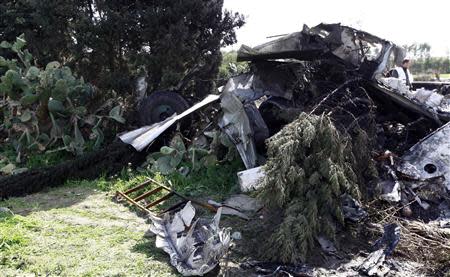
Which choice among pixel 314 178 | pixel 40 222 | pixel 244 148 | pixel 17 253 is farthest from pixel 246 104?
pixel 17 253

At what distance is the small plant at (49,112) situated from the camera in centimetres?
766

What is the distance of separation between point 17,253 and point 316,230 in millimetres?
2759

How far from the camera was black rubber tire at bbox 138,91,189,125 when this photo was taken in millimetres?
8086

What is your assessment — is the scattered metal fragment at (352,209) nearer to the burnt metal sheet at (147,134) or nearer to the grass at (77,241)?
the grass at (77,241)

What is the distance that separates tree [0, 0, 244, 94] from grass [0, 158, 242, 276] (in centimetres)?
302

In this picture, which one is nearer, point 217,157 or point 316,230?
point 316,230

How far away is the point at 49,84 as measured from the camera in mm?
7699

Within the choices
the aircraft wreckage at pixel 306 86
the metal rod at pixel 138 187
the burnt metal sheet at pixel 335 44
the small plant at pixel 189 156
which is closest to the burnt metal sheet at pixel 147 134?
the aircraft wreckage at pixel 306 86

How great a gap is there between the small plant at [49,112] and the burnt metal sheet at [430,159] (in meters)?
4.72

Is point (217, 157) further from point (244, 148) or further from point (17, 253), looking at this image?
point (17, 253)

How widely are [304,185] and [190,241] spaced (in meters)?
1.23

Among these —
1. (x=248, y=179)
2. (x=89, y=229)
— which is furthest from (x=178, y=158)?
(x=89, y=229)

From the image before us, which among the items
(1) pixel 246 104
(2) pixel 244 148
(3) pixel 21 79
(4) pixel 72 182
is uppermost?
(3) pixel 21 79

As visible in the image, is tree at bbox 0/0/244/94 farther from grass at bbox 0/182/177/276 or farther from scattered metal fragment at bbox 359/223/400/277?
scattered metal fragment at bbox 359/223/400/277
